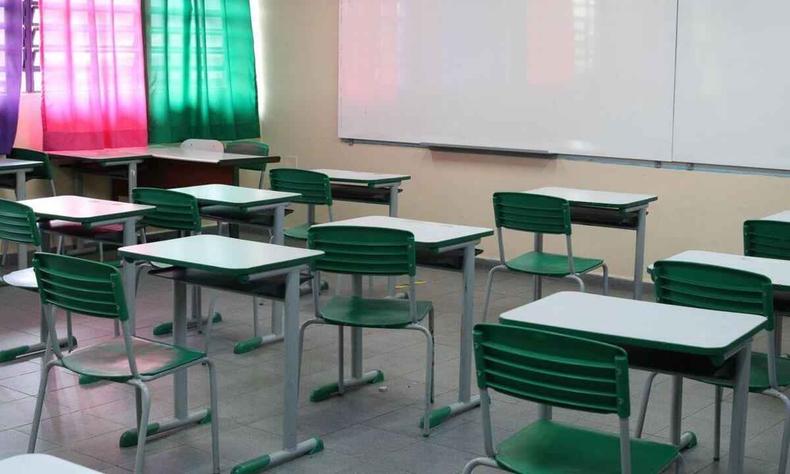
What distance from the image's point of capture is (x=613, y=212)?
5555 millimetres

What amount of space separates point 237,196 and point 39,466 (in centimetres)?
374

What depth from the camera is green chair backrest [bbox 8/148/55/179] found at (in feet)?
23.8

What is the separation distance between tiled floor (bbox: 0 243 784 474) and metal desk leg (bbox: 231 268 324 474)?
4 cm

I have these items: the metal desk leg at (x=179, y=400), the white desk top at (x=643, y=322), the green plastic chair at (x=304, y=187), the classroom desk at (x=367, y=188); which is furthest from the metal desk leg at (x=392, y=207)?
the white desk top at (x=643, y=322)

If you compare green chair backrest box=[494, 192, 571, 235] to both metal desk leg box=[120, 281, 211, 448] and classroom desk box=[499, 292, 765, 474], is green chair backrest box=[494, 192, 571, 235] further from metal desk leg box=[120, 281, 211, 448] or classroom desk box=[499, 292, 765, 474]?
classroom desk box=[499, 292, 765, 474]

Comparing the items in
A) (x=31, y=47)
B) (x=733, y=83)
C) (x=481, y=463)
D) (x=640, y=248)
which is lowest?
(x=481, y=463)

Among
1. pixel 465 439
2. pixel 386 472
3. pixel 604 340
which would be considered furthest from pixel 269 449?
pixel 604 340

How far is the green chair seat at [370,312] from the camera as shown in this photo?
4.06 metres

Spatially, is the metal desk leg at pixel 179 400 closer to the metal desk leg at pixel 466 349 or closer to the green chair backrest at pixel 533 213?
the metal desk leg at pixel 466 349

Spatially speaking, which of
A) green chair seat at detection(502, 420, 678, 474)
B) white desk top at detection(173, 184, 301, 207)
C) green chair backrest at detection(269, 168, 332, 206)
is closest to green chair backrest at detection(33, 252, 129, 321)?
green chair seat at detection(502, 420, 678, 474)

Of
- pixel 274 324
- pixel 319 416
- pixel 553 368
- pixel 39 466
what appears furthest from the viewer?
pixel 274 324

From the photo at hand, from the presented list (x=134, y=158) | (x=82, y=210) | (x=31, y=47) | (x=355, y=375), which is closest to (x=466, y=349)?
(x=355, y=375)

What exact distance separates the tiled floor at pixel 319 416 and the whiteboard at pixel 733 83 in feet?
4.99

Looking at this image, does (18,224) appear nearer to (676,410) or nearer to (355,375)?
(355,375)
